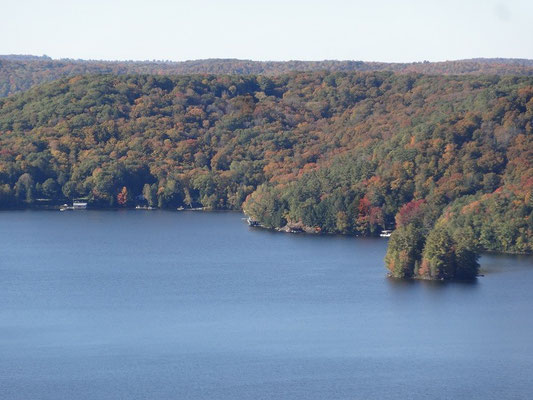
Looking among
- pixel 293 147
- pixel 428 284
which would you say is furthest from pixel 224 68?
pixel 428 284

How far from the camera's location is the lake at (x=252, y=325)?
130 ft

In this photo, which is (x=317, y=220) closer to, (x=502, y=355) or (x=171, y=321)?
(x=171, y=321)

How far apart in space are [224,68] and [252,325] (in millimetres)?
118084

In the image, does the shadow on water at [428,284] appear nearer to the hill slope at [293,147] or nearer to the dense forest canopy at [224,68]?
the hill slope at [293,147]

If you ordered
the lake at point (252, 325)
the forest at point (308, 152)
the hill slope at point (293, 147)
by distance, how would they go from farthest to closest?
1. the hill slope at point (293, 147)
2. the forest at point (308, 152)
3. the lake at point (252, 325)

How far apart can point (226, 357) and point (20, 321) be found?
9415mm

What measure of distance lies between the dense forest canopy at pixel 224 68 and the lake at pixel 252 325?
83928 mm

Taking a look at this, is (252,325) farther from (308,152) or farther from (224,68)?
(224,68)

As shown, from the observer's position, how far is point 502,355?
141 ft

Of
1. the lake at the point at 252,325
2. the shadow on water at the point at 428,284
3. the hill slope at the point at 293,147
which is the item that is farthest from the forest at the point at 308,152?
the lake at the point at 252,325

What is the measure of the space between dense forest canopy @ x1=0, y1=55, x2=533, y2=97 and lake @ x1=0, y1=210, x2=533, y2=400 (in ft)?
275

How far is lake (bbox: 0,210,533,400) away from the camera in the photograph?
39.8 m

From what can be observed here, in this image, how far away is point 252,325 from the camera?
47562 millimetres

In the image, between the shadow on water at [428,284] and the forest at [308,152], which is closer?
the shadow on water at [428,284]
